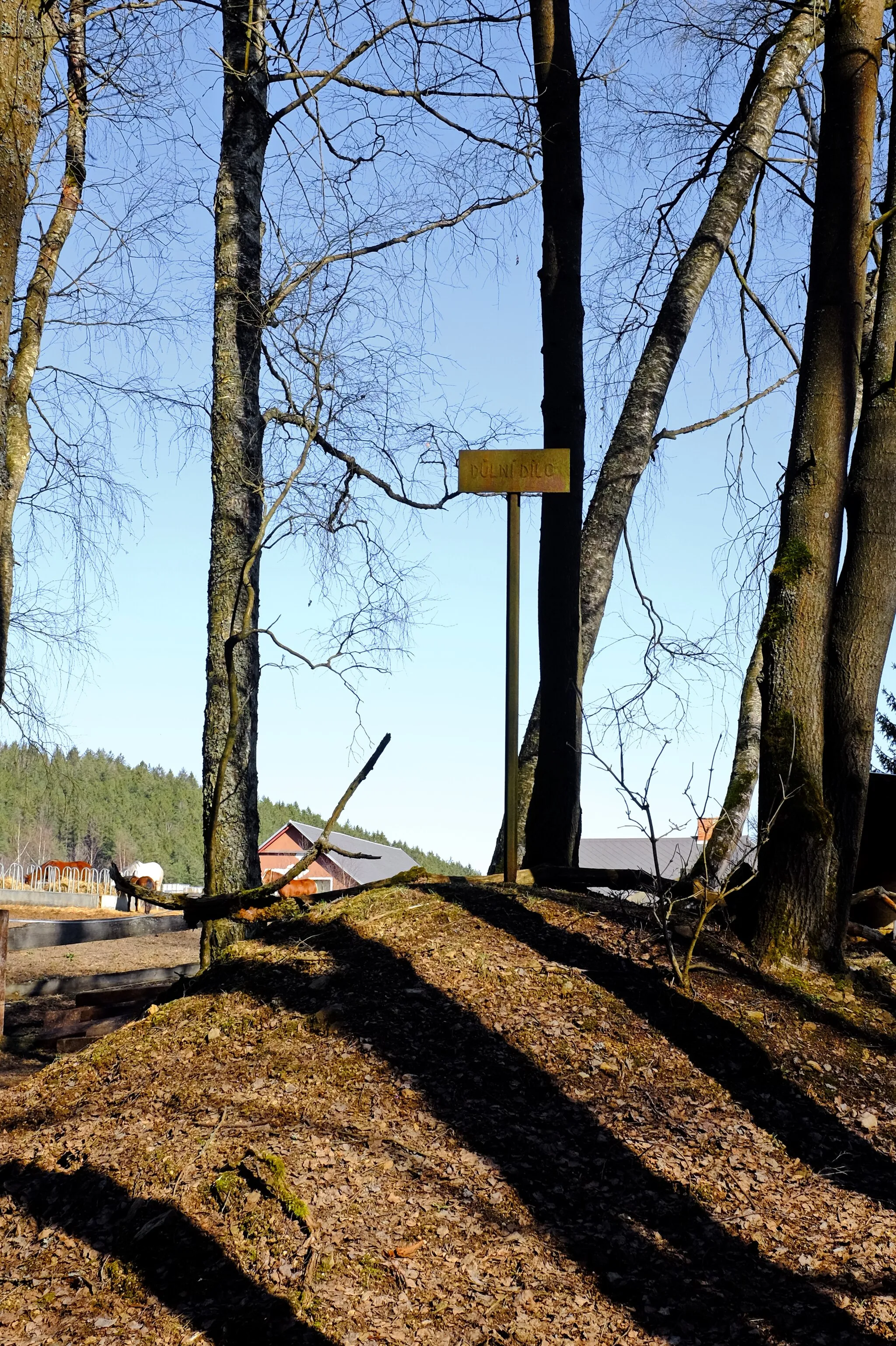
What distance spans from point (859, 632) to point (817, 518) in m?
0.65

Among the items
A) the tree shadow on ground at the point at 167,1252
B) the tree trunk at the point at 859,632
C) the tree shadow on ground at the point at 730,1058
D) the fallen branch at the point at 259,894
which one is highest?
the tree trunk at the point at 859,632

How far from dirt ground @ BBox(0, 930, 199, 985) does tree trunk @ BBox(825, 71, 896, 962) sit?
6.82 meters

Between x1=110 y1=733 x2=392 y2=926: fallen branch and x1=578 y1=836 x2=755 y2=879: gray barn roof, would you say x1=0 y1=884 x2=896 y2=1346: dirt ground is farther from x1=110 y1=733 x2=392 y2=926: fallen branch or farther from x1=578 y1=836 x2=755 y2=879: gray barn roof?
x1=578 y1=836 x2=755 y2=879: gray barn roof

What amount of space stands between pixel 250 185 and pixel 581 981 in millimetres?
5631

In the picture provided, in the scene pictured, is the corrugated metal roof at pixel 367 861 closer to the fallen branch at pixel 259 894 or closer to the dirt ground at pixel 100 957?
the dirt ground at pixel 100 957

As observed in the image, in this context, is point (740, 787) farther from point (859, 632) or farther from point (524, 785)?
point (859, 632)

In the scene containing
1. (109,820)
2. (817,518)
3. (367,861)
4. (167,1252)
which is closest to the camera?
(167,1252)

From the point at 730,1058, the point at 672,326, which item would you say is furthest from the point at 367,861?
the point at 730,1058

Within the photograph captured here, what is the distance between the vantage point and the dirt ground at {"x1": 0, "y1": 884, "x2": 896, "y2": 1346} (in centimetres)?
325

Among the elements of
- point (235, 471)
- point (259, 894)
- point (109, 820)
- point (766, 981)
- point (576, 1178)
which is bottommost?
point (109, 820)

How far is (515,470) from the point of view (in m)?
6.23

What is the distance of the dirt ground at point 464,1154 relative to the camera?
3.25 meters

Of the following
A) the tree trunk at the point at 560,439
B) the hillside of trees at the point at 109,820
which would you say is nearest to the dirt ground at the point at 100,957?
the tree trunk at the point at 560,439

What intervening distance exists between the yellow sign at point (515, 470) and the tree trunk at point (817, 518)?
50.6 inches
